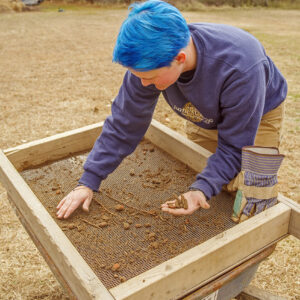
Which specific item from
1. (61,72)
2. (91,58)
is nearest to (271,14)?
(91,58)

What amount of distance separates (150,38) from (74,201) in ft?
2.65

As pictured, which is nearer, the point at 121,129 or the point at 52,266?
the point at 52,266

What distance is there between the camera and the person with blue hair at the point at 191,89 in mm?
1274

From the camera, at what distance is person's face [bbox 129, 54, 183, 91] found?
1.34 metres

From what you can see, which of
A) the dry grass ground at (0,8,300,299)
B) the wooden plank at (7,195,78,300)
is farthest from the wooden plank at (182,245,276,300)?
the dry grass ground at (0,8,300,299)

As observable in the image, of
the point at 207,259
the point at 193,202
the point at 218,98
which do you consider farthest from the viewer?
the point at 218,98

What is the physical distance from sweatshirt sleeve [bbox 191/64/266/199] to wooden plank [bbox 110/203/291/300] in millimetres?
239

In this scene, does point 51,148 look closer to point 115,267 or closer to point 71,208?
point 71,208

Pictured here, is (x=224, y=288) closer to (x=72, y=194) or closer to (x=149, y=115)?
(x=72, y=194)

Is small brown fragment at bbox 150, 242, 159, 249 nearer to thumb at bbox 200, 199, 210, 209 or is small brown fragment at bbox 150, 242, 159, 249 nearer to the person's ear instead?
thumb at bbox 200, 199, 210, 209

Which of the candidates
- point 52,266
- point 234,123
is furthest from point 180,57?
point 52,266

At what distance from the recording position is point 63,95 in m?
5.13

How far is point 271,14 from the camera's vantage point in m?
14.2

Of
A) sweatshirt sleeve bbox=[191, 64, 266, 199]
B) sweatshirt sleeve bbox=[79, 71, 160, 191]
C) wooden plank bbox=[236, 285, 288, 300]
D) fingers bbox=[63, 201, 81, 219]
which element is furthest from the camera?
wooden plank bbox=[236, 285, 288, 300]
